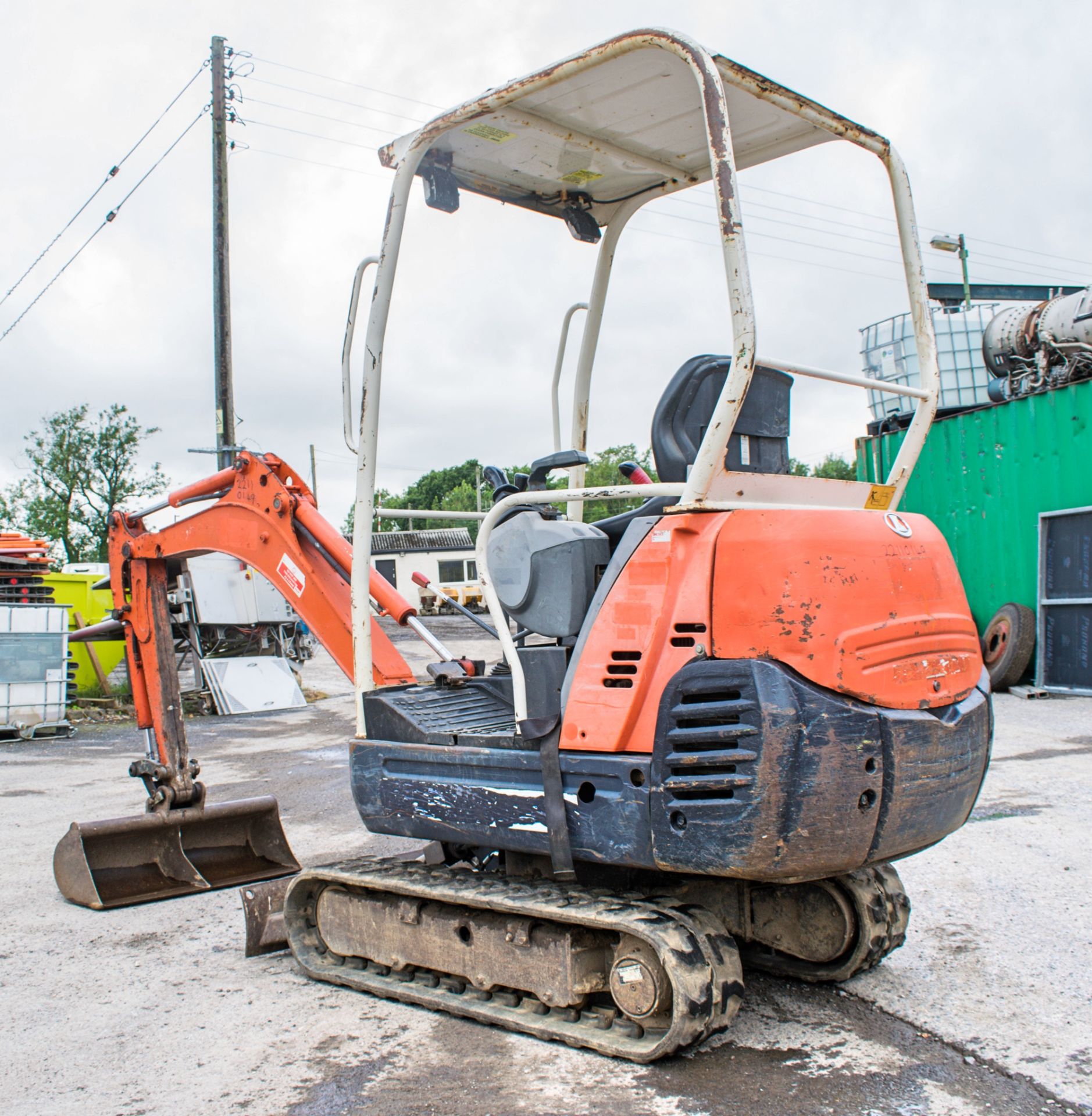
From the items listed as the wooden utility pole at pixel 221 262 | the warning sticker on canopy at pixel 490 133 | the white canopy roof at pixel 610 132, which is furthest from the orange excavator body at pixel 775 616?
the wooden utility pole at pixel 221 262

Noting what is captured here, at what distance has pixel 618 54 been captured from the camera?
10.5ft

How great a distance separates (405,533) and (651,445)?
44.8 meters

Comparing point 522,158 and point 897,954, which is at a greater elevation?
point 522,158

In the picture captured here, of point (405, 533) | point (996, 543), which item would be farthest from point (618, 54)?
point (405, 533)

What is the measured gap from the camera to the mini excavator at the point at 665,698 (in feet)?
9.88

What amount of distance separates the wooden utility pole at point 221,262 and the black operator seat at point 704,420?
13.8 meters

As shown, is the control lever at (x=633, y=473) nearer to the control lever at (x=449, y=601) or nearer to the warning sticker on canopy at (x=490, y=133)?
the control lever at (x=449, y=601)

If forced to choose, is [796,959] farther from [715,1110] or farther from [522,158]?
[522,158]

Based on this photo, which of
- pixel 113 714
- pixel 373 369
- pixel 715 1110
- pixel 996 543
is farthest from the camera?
pixel 113 714

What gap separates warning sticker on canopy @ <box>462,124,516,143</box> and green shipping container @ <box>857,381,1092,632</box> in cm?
879

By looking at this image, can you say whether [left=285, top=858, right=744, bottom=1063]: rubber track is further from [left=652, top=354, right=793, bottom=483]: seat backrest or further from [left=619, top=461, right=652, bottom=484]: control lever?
[left=619, top=461, right=652, bottom=484]: control lever

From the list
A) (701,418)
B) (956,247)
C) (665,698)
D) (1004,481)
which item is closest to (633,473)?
(701,418)

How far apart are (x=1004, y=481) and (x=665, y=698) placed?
10888 millimetres

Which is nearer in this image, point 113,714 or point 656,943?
point 656,943
